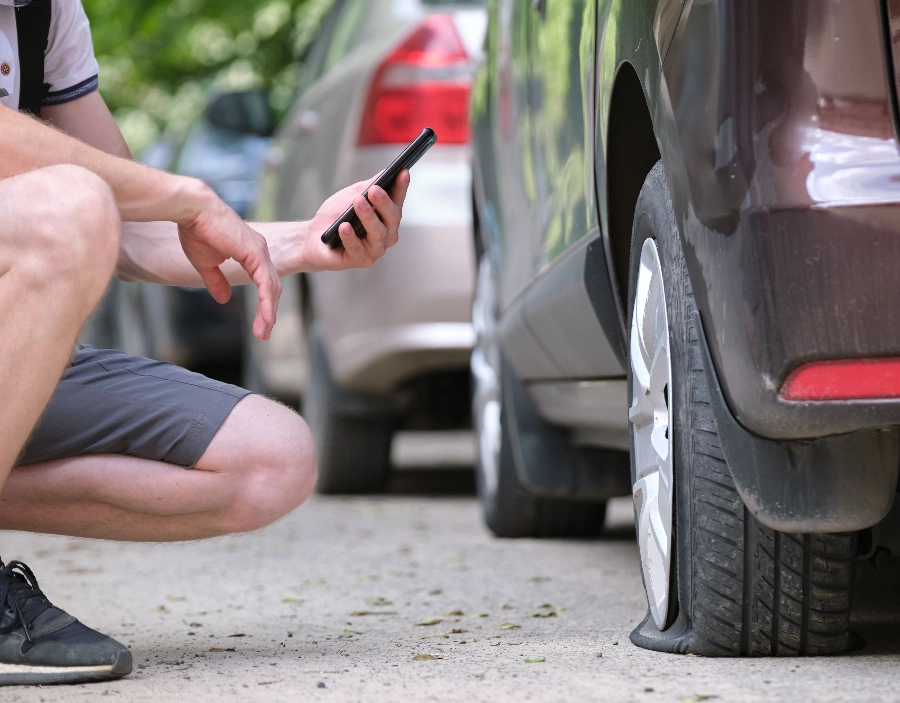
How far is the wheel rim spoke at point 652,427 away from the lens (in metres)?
2.19

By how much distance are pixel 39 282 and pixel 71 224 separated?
0.09m

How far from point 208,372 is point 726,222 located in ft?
24.3

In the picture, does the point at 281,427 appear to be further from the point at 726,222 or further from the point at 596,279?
the point at 726,222

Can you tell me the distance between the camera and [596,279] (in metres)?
2.56

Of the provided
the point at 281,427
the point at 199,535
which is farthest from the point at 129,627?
the point at 281,427

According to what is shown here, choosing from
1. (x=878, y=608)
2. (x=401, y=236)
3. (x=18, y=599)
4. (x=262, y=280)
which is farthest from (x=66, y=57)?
(x=401, y=236)

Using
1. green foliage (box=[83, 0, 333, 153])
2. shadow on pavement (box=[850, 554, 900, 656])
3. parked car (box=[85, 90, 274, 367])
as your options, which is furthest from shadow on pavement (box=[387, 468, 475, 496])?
green foliage (box=[83, 0, 333, 153])

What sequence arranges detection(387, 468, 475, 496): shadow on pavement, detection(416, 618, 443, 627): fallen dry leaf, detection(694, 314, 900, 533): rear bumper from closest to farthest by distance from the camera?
detection(694, 314, 900, 533): rear bumper < detection(416, 618, 443, 627): fallen dry leaf < detection(387, 468, 475, 496): shadow on pavement

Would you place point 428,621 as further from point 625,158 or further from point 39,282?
point 39,282

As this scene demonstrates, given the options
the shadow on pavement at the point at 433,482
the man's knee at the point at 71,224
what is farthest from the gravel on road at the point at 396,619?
the shadow on pavement at the point at 433,482

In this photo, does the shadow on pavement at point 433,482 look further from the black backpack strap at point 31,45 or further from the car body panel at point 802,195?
the car body panel at point 802,195

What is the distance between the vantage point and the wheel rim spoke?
7.18ft

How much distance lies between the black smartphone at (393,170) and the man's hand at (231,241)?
0.43 feet

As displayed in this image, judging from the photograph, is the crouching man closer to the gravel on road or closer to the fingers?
the fingers
